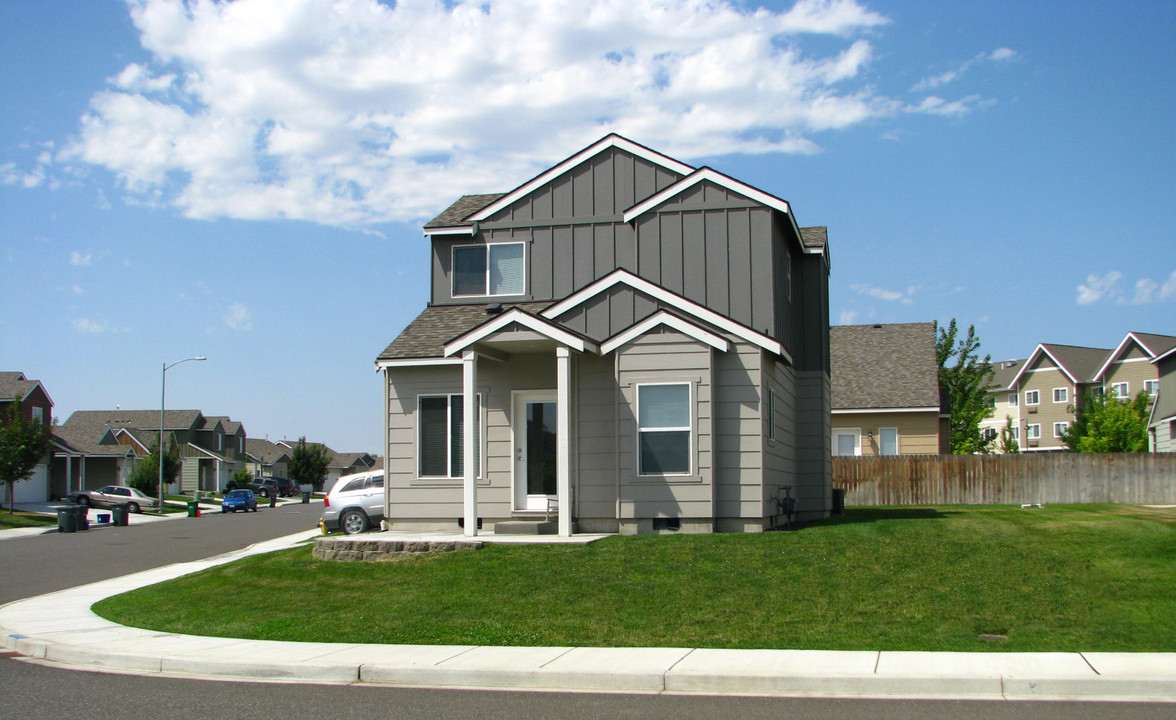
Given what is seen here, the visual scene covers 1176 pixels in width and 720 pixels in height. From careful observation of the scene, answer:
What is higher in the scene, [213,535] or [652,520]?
[652,520]

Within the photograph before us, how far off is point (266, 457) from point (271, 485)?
4235cm

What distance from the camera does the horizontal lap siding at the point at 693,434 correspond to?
16.7 meters

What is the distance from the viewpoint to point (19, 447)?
1796 inches

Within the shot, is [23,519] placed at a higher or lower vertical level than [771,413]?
lower

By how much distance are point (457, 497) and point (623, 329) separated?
180 inches

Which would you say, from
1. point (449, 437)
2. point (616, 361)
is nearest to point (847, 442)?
point (449, 437)

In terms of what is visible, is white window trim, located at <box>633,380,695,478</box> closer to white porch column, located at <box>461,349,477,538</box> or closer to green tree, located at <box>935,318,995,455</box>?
white porch column, located at <box>461,349,477,538</box>

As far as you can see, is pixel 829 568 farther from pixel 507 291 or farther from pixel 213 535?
pixel 213 535

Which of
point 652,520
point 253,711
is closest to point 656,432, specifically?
point 652,520

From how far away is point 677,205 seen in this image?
66.1 feet

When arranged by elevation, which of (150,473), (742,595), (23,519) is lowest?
(23,519)

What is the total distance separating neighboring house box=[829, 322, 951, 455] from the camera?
35.8 meters

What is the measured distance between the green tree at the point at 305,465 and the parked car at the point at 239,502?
3094cm

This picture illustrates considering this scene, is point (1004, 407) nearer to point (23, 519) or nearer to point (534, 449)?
point (23, 519)
